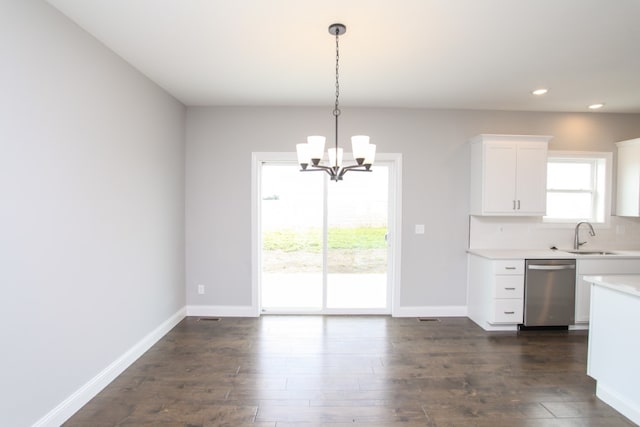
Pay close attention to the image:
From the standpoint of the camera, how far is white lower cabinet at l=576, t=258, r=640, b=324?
3.88 meters

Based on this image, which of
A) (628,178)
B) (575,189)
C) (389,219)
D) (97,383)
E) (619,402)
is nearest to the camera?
(619,402)

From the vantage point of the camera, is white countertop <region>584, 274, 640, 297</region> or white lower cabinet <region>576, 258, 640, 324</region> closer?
white countertop <region>584, 274, 640, 297</region>

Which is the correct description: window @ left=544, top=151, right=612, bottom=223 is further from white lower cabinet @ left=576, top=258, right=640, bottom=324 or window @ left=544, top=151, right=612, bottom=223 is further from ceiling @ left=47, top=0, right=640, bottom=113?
ceiling @ left=47, top=0, right=640, bottom=113

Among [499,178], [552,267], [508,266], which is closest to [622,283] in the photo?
[508,266]

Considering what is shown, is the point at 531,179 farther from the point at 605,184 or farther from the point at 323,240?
the point at 323,240

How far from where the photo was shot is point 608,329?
245 cm

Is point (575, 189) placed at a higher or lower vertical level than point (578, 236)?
higher

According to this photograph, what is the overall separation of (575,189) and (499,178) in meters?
1.37

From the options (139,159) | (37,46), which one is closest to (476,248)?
(139,159)

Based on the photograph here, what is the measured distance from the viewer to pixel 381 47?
104 inches

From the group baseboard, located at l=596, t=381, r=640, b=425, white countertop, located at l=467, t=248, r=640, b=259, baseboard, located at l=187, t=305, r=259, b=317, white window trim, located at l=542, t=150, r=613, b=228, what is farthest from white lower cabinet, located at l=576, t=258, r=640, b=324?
baseboard, located at l=187, t=305, r=259, b=317

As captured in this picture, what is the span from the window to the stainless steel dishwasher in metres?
0.90

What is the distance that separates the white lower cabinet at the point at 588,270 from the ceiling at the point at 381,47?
6.25ft

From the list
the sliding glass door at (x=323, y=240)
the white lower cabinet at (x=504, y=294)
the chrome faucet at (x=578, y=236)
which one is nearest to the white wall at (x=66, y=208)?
the sliding glass door at (x=323, y=240)
